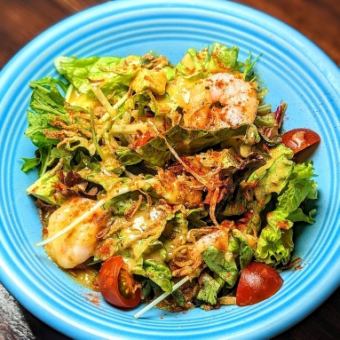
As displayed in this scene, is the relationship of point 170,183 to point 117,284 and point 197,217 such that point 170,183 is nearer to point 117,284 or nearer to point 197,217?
point 197,217

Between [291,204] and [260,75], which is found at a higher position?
[260,75]

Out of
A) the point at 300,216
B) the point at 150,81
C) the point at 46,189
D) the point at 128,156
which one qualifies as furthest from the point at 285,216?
the point at 46,189

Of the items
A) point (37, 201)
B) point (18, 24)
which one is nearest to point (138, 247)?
point (37, 201)

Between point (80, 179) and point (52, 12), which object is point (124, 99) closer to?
point (80, 179)

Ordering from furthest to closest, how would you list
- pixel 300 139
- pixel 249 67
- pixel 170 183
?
pixel 249 67, pixel 300 139, pixel 170 183

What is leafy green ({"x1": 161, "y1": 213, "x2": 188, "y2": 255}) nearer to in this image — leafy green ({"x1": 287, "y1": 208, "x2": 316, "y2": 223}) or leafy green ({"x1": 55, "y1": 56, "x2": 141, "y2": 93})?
leafy green ({"x1": 287, "y1": 208, "x2": 316, "y2": 223})

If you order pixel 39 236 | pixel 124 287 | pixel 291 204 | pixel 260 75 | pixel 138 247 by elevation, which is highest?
pixel 260 75

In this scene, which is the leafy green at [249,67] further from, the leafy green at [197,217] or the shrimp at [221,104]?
the leafy green at [197,217]
